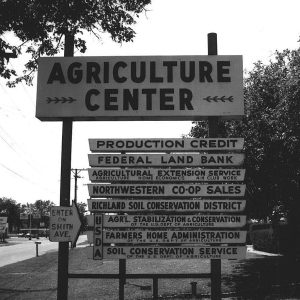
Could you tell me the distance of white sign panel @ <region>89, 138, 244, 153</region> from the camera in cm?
756

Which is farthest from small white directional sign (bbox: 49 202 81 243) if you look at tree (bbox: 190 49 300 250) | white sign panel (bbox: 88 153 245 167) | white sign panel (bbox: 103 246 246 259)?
tree (bbox: 190 49 300 250)

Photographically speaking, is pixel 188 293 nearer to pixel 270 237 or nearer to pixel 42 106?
pixel 42 106

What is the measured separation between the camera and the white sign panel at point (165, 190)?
744 cm

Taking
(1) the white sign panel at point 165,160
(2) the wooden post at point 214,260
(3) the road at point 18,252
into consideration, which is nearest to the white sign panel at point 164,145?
(1) the white sign panel at point 165,160

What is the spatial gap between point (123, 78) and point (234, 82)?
6.64 feet

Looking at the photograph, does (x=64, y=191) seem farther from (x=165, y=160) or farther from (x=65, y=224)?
(x=165, y=160)

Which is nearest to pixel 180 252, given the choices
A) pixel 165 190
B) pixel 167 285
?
pixel 165 190

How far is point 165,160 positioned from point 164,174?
245mm

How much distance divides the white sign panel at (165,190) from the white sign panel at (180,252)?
2.91 feet

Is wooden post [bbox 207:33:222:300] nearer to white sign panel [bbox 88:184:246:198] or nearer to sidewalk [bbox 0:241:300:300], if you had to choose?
Result: white sign panel [bbox 88:184:246:198]

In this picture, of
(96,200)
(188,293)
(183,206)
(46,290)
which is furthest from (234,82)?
(46,290)

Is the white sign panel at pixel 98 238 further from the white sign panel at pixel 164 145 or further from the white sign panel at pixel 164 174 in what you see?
the white sign panel at pixel 164 145

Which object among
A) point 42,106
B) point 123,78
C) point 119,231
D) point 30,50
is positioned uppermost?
point 30,50

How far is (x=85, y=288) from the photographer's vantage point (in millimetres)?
15266
